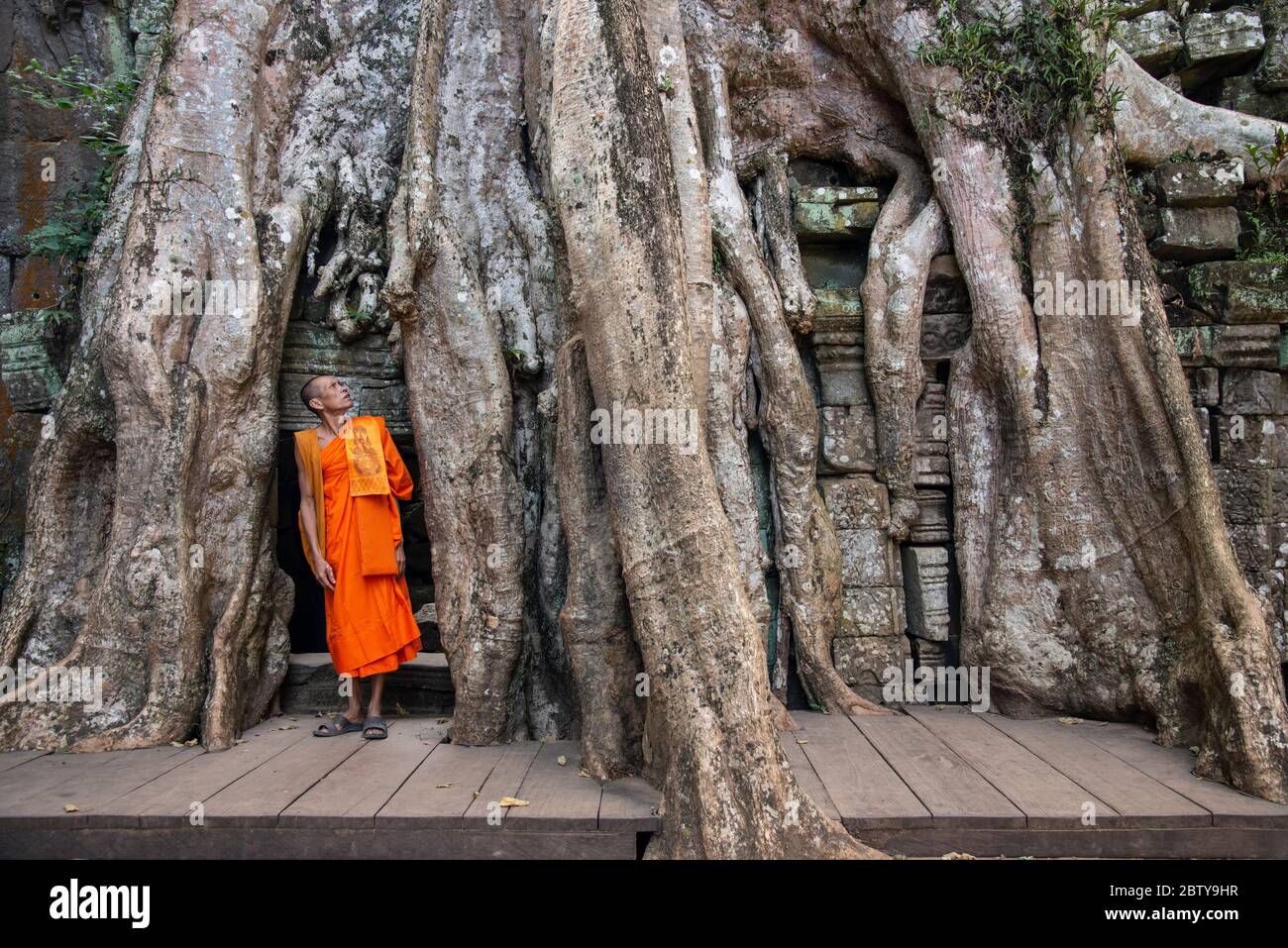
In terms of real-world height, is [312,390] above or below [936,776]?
above

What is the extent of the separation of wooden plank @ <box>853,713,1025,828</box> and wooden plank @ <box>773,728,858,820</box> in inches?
7.3

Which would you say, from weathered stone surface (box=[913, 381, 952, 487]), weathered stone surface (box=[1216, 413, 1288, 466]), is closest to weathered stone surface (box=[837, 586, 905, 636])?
weathered stone surface (box=[913, 381, 952, 487])

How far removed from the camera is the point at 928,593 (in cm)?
395

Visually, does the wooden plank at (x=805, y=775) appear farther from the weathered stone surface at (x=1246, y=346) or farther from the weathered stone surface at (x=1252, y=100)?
the weathered stone surface at (x=1252, y=100)

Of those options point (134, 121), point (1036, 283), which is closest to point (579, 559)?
point (1036, 283)

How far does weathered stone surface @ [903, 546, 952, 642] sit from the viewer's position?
3.93 m

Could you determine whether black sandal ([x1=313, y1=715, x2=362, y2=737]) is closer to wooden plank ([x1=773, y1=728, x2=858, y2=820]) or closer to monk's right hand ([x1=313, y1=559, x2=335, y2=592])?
monk's right hand ([x1=313, y1=559, x2=335, y2=592])

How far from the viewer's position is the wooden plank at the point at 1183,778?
8.51 feet

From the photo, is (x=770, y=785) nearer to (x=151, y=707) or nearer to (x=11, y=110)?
(x=151, y=707)

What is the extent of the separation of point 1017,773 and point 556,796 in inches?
60.5

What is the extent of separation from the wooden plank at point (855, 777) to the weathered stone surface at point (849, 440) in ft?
3.68

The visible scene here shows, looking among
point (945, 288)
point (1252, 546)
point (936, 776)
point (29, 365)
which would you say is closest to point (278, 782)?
point (936, 776)

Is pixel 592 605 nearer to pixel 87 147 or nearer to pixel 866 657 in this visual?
pixel 866 657

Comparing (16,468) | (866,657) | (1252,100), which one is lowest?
(866,657)
